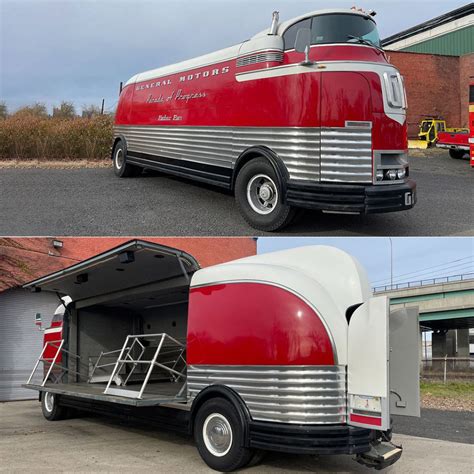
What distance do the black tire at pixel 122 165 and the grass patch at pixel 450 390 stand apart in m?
11.5

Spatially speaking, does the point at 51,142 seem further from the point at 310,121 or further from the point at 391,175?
the point at 391,175

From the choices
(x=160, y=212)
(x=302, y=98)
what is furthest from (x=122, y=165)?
(x=302, y=98)

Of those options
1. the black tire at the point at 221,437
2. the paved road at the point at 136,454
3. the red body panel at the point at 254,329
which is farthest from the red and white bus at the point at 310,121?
the paved road at the point at 136,454

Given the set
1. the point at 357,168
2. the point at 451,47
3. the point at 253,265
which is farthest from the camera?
the point at 451,47

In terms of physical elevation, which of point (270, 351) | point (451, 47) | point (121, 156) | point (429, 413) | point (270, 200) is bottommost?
point (429, 413)

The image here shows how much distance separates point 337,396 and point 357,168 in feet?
11.3

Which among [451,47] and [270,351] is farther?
[451,47]

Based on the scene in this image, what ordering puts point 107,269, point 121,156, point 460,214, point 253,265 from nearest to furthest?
point 253,265
point 107,269
point 460,214
point 121,156

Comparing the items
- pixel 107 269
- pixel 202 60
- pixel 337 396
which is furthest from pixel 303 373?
pixel 202 60

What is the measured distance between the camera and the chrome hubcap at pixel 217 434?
6.00 metres

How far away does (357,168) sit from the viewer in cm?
767

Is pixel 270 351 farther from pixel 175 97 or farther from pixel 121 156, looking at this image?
pixel 121 156

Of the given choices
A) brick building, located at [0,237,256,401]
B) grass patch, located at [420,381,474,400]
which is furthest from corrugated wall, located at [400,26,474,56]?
brick building, located at [0,237,256,401]

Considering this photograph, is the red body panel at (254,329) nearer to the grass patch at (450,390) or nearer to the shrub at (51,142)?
the grass patch at (450,390)
